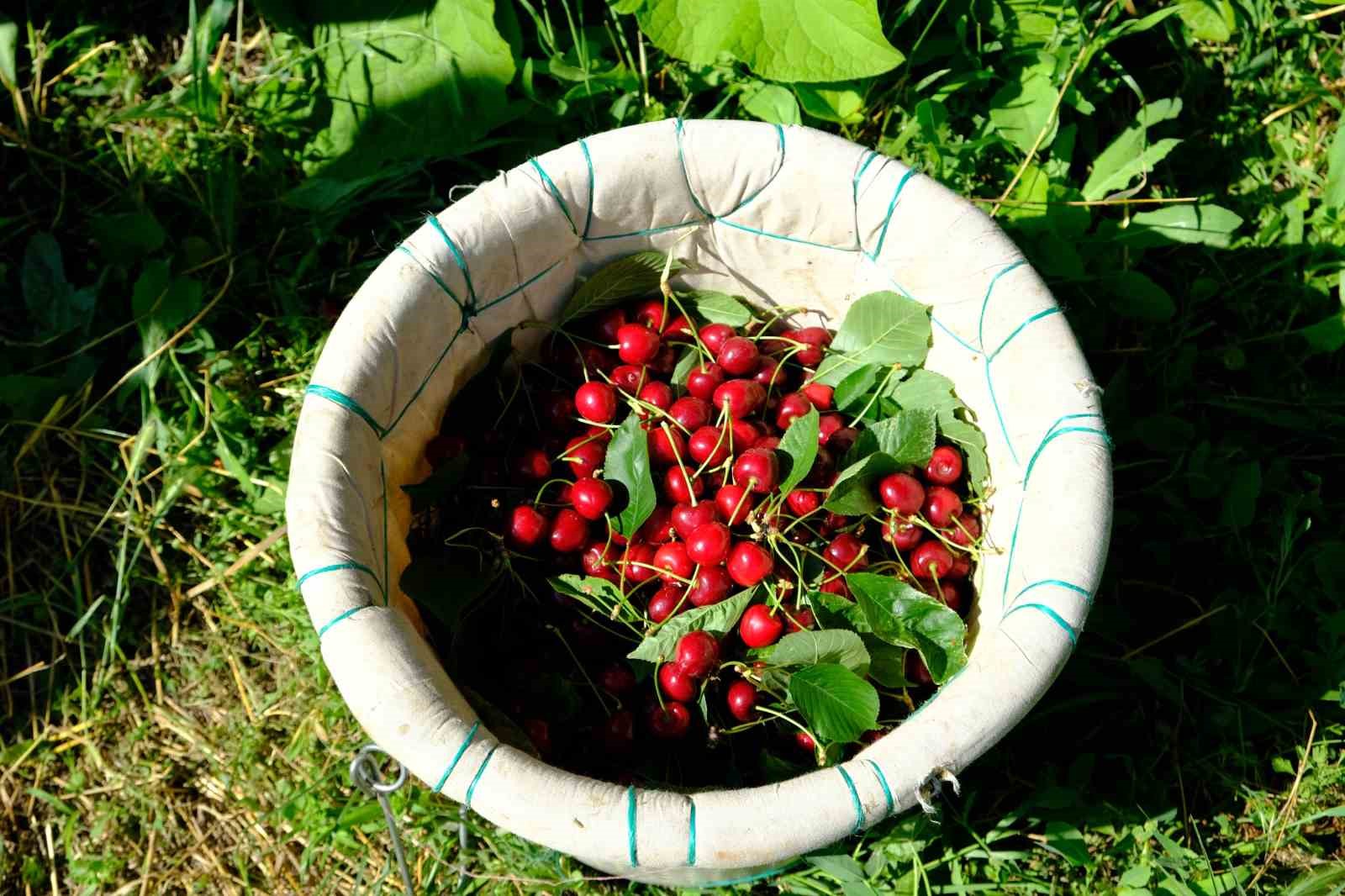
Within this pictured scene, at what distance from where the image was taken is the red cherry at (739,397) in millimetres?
1564

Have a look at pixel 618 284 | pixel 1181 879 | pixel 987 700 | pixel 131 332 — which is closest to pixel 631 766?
pixel 987 700

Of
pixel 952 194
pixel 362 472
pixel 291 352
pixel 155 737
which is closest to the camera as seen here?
pixel 362 472

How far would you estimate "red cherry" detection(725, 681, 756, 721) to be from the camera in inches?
57.2

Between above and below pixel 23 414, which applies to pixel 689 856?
above

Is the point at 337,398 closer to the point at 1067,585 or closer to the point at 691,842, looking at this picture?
the point at 691,842

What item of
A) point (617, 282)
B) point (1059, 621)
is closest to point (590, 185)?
point (617, 282)

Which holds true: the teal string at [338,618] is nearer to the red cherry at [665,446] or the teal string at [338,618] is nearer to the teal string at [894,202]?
the red cherry at [665,446]

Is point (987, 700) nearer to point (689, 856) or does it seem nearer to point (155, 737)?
point (689, 856)

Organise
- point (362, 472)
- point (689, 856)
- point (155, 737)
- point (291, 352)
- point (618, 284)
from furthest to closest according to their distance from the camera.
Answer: point (291, 352)
point (155, 737)
point (618, 284)
point (362, 472)
point (689, 856)

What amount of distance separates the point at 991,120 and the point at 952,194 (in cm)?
62

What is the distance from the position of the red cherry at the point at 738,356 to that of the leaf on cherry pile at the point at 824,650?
1.38 ft

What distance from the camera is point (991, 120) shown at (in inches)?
79.0

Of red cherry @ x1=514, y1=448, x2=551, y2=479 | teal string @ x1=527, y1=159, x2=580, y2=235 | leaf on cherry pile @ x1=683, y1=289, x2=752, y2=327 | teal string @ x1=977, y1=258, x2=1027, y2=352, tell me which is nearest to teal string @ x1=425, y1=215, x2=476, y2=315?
teal string @ x1=527, y1=159, x2=580, y2=235

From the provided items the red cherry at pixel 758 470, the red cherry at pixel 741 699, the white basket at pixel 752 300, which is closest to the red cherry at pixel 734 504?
the red cherry at pixel 758 470
